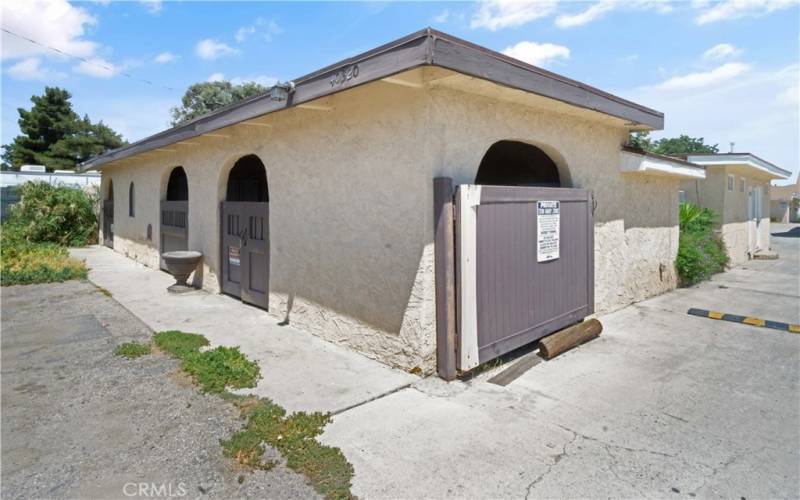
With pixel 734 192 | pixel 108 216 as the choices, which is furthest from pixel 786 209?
pixel 108 216

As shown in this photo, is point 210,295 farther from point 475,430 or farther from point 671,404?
point 671,404

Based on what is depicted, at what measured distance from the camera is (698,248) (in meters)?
9.79

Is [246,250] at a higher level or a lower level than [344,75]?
lower

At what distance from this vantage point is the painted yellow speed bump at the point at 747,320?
6.12 meters

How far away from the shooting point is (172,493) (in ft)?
8.33

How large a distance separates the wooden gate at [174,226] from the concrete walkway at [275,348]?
3.45ft

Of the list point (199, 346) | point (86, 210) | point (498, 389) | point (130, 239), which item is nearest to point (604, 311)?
point (498, 389)

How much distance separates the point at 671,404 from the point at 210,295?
7.12m

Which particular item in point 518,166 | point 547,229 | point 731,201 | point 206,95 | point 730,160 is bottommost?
point 547,229

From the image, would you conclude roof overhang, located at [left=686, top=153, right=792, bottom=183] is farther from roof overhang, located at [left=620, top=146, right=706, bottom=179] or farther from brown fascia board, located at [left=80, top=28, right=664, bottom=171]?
brown fascia board, located at [left=80, top=28, right=664, bottom=171]

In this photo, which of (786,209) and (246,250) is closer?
(246,250)

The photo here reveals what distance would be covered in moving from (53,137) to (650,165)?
147 feet

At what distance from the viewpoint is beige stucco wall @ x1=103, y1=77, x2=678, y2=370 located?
4.23m

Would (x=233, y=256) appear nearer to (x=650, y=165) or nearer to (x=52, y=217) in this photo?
(x=650, y=165)
